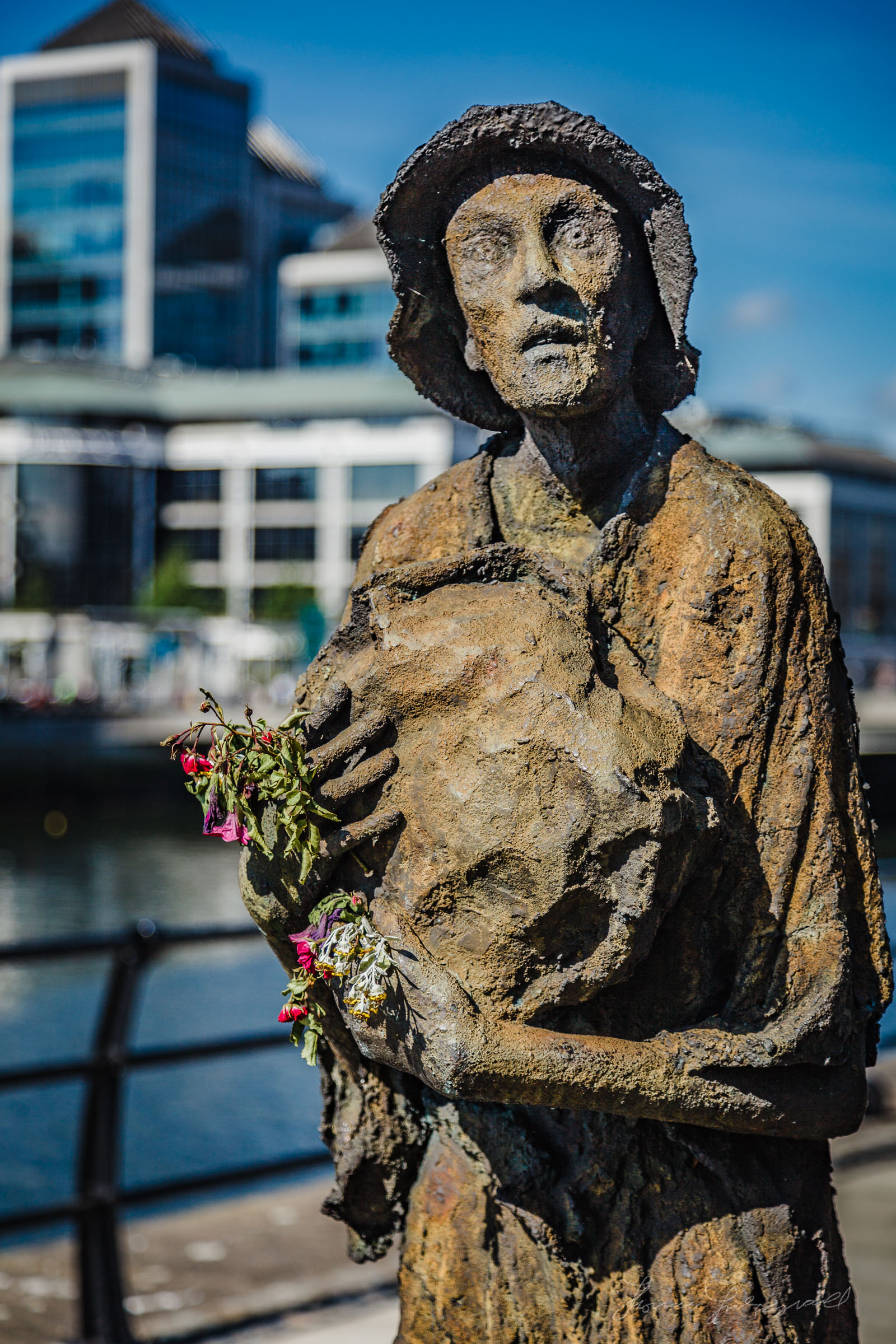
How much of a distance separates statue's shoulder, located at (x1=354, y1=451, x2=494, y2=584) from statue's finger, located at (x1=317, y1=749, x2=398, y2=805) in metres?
0.48

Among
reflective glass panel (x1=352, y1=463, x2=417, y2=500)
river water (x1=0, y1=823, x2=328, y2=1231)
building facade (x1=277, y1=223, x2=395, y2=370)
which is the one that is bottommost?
river water (x1=0, y1=823, x2=328, y2=1231)

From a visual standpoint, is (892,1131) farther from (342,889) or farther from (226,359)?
(226,359)

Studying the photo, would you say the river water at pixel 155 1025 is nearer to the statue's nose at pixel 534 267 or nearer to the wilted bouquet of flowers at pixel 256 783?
the wilted bouquet of flowers at pixel 256 783

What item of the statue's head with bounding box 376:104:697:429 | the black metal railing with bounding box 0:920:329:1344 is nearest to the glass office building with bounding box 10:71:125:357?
the black metal railing with bounding box 0:920:329:1344

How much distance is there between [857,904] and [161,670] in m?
57.6

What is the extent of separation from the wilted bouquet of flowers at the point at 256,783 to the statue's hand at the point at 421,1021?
0.59 ft

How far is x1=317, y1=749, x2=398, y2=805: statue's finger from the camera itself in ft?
7.66

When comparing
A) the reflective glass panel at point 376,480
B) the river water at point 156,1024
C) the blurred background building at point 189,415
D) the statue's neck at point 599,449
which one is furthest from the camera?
the reflective glass panel at point 376,480

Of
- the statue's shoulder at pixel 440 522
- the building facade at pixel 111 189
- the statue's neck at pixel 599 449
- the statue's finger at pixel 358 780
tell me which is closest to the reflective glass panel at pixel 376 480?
the building facade at pixel 111 189

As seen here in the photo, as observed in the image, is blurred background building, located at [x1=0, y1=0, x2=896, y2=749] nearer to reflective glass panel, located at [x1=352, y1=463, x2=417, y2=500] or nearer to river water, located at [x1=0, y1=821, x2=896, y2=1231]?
reflective glass panel, located at [x1=352, y1=463, x2=417, y2=500]

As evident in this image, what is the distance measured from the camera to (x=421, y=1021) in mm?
2264

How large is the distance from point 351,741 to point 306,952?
13.5 inches

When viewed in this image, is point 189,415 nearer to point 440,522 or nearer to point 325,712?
point 440,522

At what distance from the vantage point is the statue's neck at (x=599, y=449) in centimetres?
261
